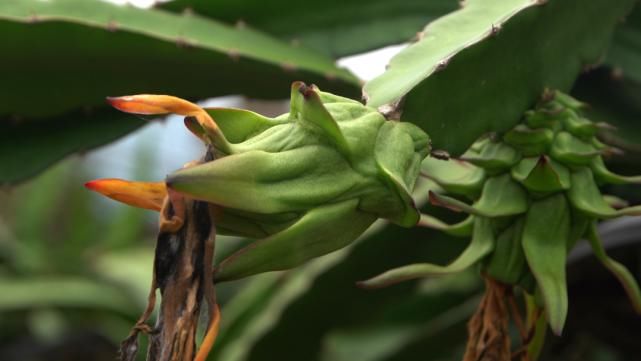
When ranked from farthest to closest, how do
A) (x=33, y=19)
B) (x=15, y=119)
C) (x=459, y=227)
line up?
(x=15, y=119)
(x=33, y=19)
(x=459, y=227)

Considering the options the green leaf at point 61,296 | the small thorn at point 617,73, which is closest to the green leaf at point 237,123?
the small thorn at point 617,73

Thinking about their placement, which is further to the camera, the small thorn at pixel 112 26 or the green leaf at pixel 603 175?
the small thorn at pixel 112 26

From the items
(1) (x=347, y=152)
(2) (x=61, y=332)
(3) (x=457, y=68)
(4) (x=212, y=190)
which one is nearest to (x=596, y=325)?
(3) (x=457, y=68)

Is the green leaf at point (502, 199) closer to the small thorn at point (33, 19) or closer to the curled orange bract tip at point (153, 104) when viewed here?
the curled orange bract tip at point (153, 104)

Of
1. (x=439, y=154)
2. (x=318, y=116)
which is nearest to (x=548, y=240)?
(x=439, y=154)

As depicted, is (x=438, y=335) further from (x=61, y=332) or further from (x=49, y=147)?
(x=61, y=332)

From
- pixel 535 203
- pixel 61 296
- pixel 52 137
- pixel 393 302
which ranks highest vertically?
pixel 535 203

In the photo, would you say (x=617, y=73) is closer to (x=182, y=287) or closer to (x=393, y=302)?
(x=393, y=302)
